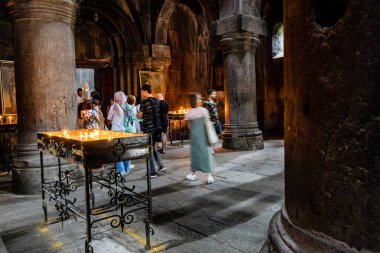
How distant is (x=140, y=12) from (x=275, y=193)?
9454 millimetres

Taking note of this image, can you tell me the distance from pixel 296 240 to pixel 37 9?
4.82m

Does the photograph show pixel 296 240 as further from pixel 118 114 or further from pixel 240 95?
pixel 240 95

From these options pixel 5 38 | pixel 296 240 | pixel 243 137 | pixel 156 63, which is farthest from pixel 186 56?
pixel 296 240

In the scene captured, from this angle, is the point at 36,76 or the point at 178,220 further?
the point at 36,76

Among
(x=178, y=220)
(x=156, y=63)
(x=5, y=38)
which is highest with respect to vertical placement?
(x=5, y=38)

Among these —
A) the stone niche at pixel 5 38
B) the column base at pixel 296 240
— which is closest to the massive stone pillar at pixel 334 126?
the column base at pixel 296 240

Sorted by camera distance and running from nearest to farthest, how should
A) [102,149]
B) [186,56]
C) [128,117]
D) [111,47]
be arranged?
[102,149] < [128,117] < [111,47] < [186,56]

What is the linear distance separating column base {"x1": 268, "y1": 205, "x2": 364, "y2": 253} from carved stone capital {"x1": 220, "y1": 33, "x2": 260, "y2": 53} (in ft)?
21.5

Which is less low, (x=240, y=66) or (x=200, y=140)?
(x=240, y=66)

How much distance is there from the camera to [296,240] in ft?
5.41

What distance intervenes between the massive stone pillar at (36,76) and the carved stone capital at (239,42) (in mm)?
4231

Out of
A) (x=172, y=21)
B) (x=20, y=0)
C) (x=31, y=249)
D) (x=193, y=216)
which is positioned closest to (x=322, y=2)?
(x=193, y=216)

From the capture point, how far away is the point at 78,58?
34.9ft

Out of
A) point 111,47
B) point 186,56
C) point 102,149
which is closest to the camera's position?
point 102,149
